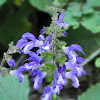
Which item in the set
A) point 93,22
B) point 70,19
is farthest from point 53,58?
point 93,22

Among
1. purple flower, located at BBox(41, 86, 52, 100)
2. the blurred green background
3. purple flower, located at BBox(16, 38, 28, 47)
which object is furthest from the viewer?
the blurred green background

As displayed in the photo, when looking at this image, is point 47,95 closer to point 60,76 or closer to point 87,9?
point 60,76

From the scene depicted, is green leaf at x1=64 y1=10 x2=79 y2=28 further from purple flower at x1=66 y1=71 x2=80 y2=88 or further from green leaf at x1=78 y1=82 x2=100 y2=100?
purple flower at x1=66 y1=71 x2=80 y2=88

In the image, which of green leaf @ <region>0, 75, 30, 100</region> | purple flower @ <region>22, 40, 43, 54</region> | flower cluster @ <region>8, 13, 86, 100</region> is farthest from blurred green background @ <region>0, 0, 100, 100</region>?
purple flower @ <region>22, 40, 43, 54</region>

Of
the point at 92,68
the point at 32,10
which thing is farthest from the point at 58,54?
the point at 32,10

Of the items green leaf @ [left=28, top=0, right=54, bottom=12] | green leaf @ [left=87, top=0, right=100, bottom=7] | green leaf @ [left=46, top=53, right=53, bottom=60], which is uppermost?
green leaf @ [left=28, top=0, right=54, bottom=12]
